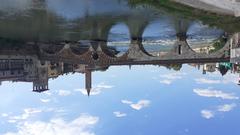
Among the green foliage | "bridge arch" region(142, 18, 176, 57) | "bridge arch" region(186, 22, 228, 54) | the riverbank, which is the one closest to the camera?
the riverbank

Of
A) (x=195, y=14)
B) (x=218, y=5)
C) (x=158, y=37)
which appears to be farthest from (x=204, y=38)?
(x=218, y=5)

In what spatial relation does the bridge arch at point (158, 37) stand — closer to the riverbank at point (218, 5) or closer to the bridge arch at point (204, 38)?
the bridge arch at point (204, 38)

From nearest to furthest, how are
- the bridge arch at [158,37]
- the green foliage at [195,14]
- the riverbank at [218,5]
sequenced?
the riverbank at [218,5] < the green foliage at [195,14] < the bridge arch at [158,37]

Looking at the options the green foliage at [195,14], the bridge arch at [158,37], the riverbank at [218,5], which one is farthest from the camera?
the bridge arch at [158,37]

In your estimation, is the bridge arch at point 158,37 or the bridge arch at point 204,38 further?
the bridge arch at point 158,37

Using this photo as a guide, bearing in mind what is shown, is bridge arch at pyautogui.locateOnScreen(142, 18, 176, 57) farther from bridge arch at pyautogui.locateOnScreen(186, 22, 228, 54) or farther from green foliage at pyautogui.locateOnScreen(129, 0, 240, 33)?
green foliage at pyautogui.locateOnScreen(129, 0, 240, 33)

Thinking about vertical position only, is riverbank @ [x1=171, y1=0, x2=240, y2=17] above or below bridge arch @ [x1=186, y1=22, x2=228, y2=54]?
above

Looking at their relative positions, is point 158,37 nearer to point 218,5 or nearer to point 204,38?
point 204,38

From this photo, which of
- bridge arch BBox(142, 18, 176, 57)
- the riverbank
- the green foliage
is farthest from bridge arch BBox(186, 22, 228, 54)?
the riverbank

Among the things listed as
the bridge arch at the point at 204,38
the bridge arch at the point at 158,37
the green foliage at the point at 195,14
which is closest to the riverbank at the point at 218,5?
the green foliage at the point at 195,14

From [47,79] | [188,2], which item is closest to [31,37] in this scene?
[47,79]
